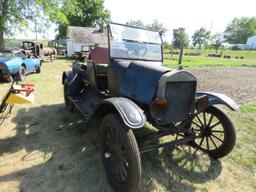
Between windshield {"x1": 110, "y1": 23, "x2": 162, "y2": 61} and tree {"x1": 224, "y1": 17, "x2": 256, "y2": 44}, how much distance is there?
9204 centimetres

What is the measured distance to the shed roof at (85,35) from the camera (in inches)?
951

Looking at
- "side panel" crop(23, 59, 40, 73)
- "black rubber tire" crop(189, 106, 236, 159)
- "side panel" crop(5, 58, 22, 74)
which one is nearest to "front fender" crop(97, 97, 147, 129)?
"black rubber tire" crop(189, 106, 236, 159)

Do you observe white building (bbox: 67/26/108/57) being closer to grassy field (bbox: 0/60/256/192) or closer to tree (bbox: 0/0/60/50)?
tree (bbox: 0/0/60/50)

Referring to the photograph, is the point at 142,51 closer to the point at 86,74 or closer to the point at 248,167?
the point at 86,74

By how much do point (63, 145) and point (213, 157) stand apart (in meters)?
2.62

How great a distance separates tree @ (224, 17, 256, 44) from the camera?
7994 cm

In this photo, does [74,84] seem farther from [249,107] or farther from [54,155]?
[249,107]

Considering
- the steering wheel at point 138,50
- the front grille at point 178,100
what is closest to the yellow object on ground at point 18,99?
the steering wheel at point 138,50

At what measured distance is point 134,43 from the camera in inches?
143

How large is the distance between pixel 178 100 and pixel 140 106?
57 centimetres

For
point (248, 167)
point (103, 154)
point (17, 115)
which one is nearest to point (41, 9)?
point (17, 115)

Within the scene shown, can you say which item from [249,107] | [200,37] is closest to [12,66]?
[249,107]

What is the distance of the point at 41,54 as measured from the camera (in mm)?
17438

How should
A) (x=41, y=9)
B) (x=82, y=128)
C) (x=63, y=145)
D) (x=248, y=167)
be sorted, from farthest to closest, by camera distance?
(x=41, y=9) < (x=82, y=128) < (x=63, y=145) < (x=248, y=167)
